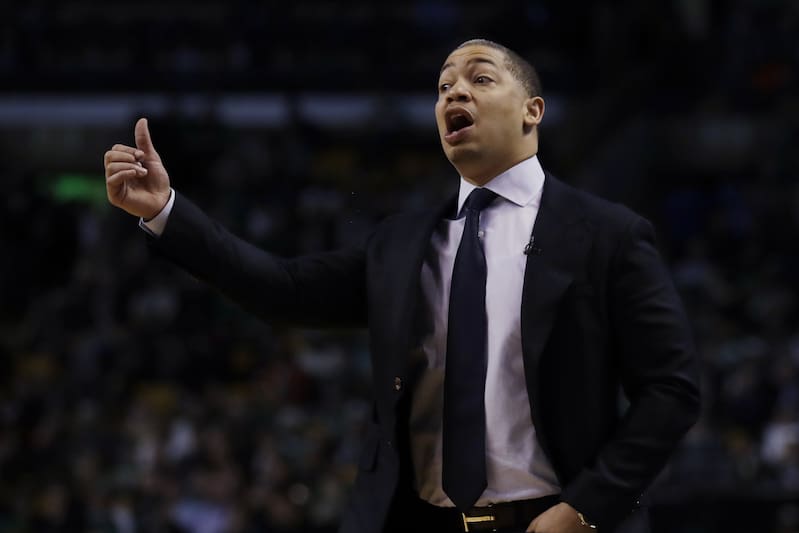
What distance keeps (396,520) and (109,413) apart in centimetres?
745

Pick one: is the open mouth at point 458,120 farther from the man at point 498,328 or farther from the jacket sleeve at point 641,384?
the jacket sleeve at point 641,384

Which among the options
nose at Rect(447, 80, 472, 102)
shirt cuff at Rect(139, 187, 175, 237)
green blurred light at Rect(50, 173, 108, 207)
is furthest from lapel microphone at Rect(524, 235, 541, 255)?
green blurred light at Rect(50, 173, 108, 207)

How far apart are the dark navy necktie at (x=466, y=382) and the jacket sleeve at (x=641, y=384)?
0.70ft

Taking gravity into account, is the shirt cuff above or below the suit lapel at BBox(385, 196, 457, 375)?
above

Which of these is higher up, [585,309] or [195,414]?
[585,309]

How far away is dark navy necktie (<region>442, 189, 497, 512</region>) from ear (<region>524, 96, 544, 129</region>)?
1.03 feet

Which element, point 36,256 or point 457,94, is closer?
point 457,94

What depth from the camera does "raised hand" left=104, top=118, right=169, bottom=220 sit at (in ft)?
9.02

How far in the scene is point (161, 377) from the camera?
10.6 meters

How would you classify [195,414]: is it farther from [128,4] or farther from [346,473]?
[128,4]

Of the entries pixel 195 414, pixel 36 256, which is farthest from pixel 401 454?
pixel 36 256

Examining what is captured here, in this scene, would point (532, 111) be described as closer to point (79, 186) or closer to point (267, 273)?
point (267, 273)

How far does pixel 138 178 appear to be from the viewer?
9.21ft

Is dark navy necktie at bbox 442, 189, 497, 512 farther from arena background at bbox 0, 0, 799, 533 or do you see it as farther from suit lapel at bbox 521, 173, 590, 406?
arena background at bbox 0, 0, 799, 533
